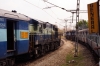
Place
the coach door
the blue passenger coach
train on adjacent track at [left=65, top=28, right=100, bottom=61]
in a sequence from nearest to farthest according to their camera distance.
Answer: the blue passenger coach < the coach door < train on adjacent track at [left=65, top=28, right=100, bottom=61]

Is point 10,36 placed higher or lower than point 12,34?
lower

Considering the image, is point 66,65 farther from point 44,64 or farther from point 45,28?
point 45,28

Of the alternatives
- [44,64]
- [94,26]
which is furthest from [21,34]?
[94,26]

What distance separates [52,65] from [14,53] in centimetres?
334

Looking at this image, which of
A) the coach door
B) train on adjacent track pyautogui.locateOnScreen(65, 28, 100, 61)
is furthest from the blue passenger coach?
train on adjacent track pyautogui.locateOnScreen(65, 28, 100, 61)

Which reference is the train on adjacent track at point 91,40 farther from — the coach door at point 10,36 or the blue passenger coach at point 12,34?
the coach door at point 10,36

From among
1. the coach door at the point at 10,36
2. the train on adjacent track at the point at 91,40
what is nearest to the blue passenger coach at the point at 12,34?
the coach door at the point at 10,36

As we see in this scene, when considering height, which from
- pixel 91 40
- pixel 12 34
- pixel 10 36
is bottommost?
pixel 91 40

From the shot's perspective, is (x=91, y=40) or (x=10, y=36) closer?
(x=10, y=36)

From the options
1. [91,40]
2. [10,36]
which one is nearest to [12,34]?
[10,36]

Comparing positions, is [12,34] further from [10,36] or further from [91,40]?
[91,40]

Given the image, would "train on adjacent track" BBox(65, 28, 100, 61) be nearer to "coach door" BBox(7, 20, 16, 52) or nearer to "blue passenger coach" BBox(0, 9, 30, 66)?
"blue passenger coach" BBox(0, 9, 30, 66)

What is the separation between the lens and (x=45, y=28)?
68.2 ft

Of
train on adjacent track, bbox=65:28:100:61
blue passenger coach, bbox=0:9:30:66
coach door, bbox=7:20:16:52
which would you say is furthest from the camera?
train on adjacent track, bbox=65:28:100:61
